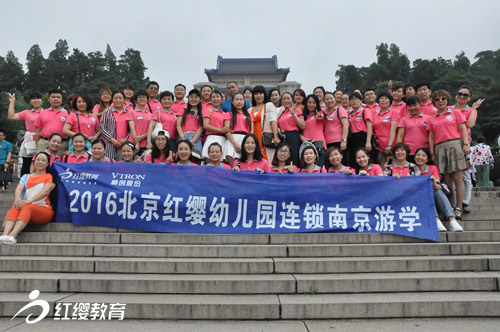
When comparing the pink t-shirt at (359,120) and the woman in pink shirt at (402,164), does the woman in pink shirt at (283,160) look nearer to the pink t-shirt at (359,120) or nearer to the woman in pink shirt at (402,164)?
the woman in pink shirt at (402,164)

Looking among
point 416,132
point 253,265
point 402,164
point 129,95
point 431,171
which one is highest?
Answer: point 129,95

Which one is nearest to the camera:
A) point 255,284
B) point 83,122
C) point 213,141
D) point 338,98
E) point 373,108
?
point 255,284

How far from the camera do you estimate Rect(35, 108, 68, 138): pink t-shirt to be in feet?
19.3

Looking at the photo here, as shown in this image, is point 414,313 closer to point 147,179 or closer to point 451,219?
point 451,219

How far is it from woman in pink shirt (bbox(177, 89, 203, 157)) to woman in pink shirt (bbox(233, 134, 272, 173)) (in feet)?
3.39

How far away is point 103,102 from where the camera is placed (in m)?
6.65

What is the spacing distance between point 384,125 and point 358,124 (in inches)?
18.2

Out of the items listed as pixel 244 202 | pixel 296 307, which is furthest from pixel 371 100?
pixel 296 307

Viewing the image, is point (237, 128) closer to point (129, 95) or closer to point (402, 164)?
point (129, 95)

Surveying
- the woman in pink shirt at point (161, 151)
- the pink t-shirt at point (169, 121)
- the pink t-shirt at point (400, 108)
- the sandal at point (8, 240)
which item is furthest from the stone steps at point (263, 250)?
the pink t-shirt at point (400, 108)

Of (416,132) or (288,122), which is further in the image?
(288,122)

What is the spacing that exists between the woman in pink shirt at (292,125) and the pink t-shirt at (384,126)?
1.40m

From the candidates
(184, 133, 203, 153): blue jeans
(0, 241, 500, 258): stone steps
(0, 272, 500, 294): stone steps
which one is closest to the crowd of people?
(184, 133, 203, 153): blue jeans

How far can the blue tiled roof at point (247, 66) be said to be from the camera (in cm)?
4553
